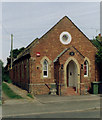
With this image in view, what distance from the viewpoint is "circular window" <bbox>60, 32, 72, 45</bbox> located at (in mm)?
22625

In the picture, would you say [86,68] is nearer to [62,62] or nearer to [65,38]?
[62,62]

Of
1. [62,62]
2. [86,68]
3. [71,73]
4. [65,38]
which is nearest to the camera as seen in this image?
[62,62]

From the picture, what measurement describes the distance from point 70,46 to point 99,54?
332 cm

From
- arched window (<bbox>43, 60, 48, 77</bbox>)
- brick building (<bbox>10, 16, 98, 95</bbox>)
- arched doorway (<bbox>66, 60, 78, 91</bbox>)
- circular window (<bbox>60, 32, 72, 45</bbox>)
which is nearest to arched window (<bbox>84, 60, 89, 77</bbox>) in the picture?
brick building (<bbox>10, 16, 98, 95</bbox>)

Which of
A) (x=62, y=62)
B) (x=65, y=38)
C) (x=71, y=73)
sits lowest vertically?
(x=71, y=73)

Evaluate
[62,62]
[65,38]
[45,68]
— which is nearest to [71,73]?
[62,62]

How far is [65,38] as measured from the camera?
2288cm

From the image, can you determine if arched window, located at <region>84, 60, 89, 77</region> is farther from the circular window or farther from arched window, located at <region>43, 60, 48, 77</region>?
arched window, located at <region>43, 60, 48, 77</region>

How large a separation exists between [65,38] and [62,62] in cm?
332

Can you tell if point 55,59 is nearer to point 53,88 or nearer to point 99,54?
point 53,88

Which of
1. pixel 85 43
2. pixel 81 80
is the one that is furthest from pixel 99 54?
pixel 81 80

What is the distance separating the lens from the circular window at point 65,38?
22.6m

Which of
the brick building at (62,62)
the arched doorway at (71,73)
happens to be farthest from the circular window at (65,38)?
the arched doorway at (71,73)

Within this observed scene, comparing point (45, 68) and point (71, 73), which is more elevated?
point (45, 68)
